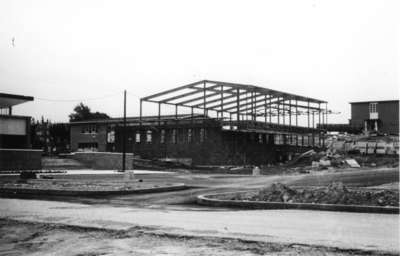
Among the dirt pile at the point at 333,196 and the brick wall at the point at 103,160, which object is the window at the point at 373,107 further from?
the dirt pile at the point at 333,196

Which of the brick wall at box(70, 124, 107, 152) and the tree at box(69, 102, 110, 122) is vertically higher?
the tree at box(69, 102, 110, 122)

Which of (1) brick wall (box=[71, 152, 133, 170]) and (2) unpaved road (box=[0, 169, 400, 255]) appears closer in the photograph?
(2) unpaved road (box=[0, 169, 400, 255])

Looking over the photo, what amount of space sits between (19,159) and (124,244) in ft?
98.8

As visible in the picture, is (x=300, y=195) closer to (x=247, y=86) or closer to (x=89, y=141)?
(x=247, y=86)

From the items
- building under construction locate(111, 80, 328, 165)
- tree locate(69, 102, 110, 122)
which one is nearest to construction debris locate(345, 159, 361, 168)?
building under construction locate(111, 80, 328, 165)

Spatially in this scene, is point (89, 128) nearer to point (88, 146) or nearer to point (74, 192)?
point (88, 146)

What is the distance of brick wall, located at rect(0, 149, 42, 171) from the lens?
1388 inches

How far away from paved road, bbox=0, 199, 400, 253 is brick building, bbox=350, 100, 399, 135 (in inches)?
2091

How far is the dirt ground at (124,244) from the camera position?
7879 mm

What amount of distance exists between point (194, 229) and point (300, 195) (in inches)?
236

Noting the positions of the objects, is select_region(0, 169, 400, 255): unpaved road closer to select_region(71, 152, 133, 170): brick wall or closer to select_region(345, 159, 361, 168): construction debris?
select_region(345, 159, 361, 168): construction debris

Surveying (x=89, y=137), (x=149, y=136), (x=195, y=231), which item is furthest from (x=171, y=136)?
(x=195, y=231)

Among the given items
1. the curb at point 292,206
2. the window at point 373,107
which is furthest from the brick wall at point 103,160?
the window at point 373,107

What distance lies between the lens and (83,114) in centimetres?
10306
